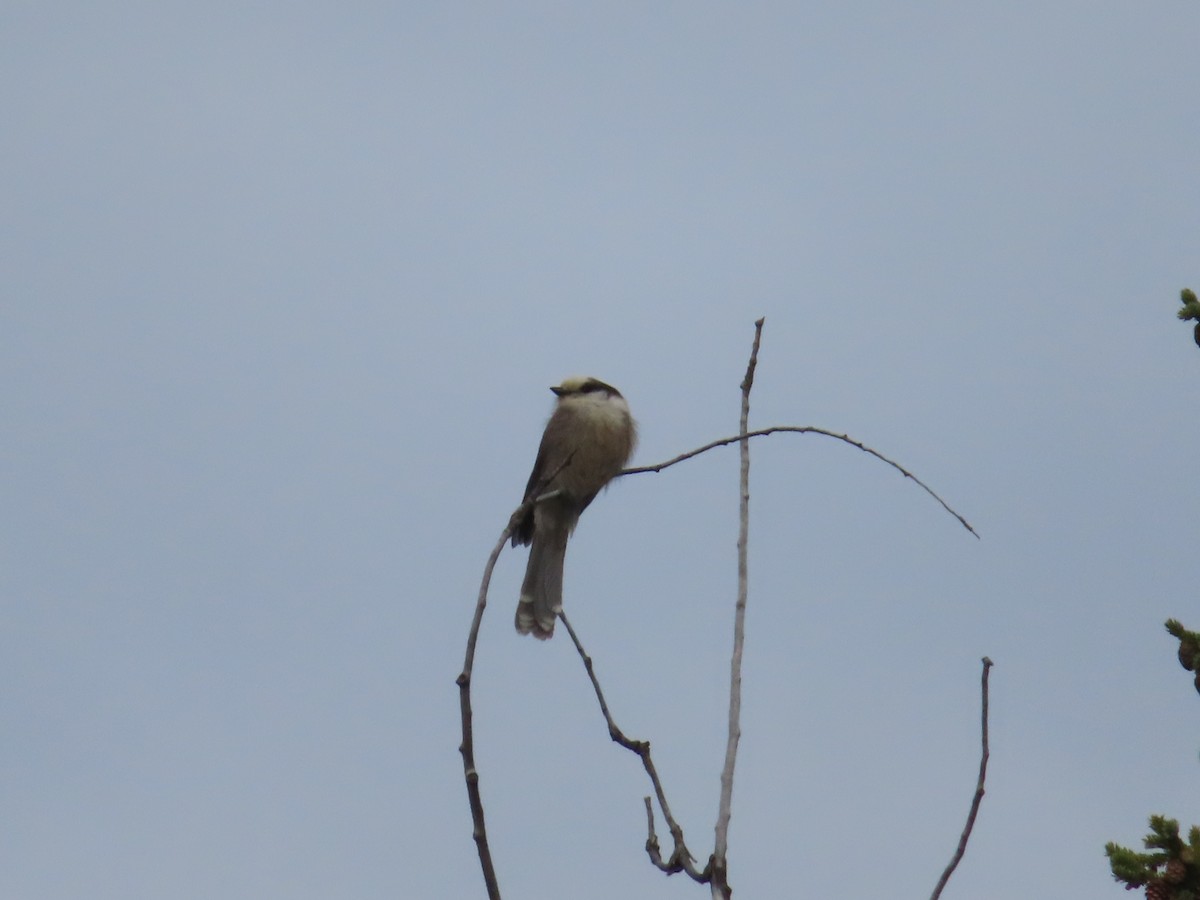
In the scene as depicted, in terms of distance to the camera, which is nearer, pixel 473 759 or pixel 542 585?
pixel 473 759

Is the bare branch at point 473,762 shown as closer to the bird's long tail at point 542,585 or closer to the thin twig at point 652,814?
the thin twig at point 652,814

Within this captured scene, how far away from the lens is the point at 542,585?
21.6 ft

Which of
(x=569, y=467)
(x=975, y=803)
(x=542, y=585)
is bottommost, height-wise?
(x=975, y=803)

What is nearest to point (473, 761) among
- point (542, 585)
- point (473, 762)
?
point (473, 762)

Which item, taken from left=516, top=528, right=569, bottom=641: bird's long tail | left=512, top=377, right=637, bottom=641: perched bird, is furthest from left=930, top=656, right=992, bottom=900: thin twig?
left=512, top=377, right=637, bottom=641: perched bird

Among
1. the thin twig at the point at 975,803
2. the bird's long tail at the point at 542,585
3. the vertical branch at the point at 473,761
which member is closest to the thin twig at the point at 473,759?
the vertical branch at the point at 473,761

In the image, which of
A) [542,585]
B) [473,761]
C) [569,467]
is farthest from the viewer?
[569,467]

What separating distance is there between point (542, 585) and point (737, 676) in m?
3.89

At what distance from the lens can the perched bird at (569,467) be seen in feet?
22.0

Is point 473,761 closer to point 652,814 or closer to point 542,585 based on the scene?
point 652,814

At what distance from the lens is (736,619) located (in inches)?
111

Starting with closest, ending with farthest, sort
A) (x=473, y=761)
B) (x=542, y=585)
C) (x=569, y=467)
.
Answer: (x=473, y=761) < (x=542, y=585) < (x=569, y=467)

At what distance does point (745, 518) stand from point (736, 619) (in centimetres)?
26

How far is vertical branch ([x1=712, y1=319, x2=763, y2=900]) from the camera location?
8.11 feet
